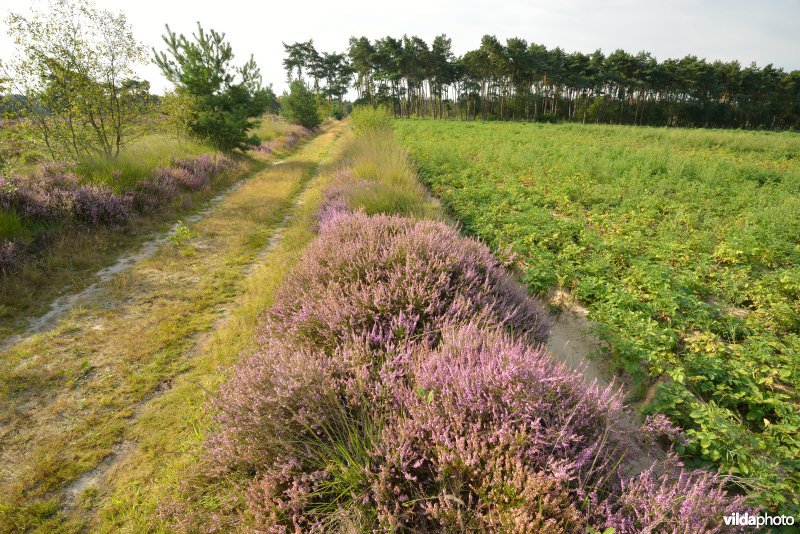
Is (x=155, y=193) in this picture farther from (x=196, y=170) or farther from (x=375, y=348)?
(x=375, y=348)

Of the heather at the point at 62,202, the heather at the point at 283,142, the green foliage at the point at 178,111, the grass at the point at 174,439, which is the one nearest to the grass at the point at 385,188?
the grass at the point at 174,439

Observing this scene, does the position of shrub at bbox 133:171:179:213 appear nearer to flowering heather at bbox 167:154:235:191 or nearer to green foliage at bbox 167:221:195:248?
flowering heather at bbox 167:154:235:191

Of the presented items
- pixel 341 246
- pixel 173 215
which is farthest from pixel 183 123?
pixel 341 246

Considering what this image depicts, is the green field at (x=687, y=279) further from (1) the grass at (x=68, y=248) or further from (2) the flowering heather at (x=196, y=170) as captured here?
(2) the flowering heather at (x=196, y=170)

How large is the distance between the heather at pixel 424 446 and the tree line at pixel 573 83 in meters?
63.6

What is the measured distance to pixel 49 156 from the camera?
31.6 ft

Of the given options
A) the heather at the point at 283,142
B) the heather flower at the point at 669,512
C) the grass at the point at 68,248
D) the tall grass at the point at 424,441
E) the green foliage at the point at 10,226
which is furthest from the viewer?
the heather at the point at 283,142

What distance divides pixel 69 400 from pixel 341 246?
306cm

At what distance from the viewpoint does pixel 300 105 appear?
35.0 metres

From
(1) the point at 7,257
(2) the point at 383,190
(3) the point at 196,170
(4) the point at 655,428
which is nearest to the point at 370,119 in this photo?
(3) the point at 196,170

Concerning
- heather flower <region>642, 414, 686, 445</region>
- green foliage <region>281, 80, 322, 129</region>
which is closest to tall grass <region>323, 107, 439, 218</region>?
heather flower <region>642, 414, 686, 445</region>

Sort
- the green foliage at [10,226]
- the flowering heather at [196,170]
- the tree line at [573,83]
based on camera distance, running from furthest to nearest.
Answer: the tree line at [573,83]
the flowering heather at [196,170]
the green foliage at [10,226]

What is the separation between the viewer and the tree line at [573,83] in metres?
56.2

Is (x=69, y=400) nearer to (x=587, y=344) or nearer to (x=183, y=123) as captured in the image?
(x=587, y=344)
